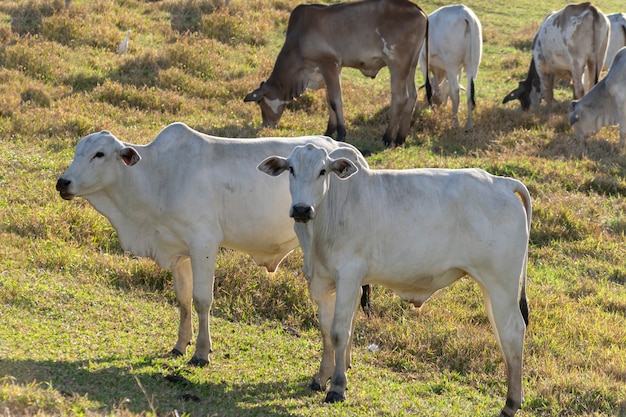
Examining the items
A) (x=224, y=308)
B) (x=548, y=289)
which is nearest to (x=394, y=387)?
(x=224, y=308)

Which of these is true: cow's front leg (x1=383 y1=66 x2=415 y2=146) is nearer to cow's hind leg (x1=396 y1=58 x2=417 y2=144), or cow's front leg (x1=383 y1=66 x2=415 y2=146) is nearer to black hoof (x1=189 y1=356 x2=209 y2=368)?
cow's hind leg (x1=396 y1=58 x2=417 y2=144)

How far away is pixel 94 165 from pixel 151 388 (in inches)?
62.5

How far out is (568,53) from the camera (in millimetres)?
15547

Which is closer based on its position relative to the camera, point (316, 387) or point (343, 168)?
point (343, 168)

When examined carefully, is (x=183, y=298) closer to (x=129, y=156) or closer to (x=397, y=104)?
(x=129, y=156)

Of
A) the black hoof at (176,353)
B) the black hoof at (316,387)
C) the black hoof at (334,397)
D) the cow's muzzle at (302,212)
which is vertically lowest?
the black hoof at (176,353)

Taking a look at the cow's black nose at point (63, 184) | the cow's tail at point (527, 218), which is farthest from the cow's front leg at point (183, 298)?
the cow's tail at point (527, 218)

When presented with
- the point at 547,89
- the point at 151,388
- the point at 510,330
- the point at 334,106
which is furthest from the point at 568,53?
the point at 151,388

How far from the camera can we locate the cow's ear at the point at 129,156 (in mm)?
6570

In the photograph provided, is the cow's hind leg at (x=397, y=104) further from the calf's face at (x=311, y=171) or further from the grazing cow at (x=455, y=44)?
the calf's face at (x=311, y=171)

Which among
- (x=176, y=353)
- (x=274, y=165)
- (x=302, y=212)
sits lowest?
(x=176, y=353)

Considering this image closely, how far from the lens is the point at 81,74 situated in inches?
537

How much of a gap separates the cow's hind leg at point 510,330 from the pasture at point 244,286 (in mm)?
235

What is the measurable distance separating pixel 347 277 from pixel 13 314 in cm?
255
